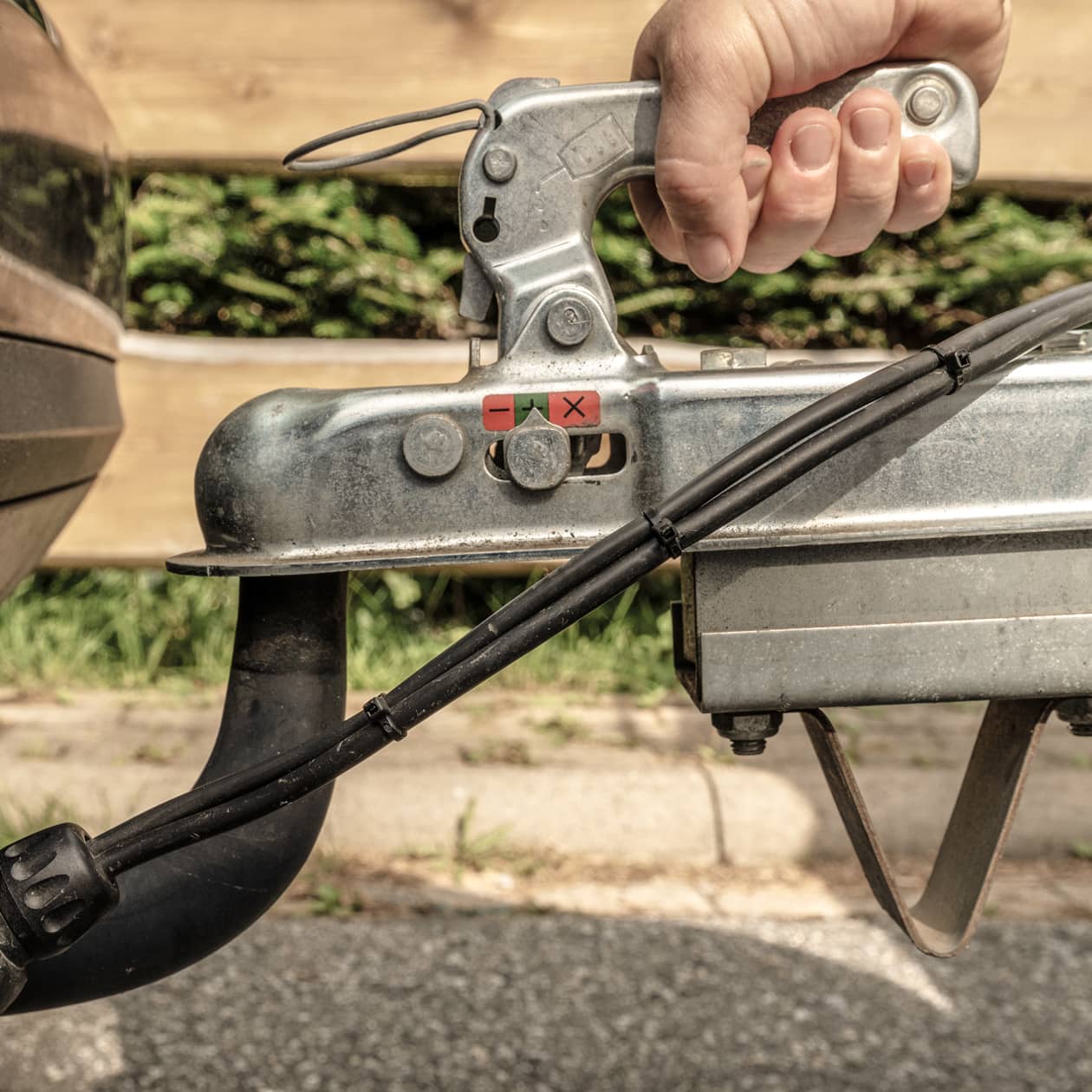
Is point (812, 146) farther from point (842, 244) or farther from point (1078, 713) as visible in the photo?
point (1078, 713)

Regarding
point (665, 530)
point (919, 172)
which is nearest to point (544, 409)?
point (665, 530)

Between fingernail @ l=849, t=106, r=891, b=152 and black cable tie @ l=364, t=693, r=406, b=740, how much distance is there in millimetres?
577

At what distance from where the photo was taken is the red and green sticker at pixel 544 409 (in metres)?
0.93

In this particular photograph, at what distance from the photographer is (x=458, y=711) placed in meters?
2.84

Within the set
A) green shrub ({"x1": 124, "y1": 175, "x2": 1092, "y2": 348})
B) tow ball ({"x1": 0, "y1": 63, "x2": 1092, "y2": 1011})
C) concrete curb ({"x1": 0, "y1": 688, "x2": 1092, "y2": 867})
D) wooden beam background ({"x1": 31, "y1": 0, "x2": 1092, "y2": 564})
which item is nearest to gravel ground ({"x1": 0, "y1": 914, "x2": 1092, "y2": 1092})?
concrete curb ({"x1": 0, "y1": 688, "x2": 1092, "y2": 867})

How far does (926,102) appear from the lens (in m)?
1.02

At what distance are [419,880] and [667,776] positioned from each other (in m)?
0.50

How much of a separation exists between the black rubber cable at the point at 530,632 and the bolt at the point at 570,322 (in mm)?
180

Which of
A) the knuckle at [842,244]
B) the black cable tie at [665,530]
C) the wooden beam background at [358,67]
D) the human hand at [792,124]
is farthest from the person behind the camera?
the wooden beam background at [358,67]

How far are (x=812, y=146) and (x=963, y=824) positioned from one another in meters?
0.60

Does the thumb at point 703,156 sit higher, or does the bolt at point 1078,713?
the thumb at point 703,156

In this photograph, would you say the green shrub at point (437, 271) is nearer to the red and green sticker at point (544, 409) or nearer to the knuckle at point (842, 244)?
the knuckle at point (842, 244)

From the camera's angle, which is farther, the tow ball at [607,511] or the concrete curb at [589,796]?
the concrete curb at [589,796]

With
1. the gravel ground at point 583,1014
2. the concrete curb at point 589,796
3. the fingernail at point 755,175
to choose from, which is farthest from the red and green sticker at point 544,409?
the concrete curb at point 589,796
